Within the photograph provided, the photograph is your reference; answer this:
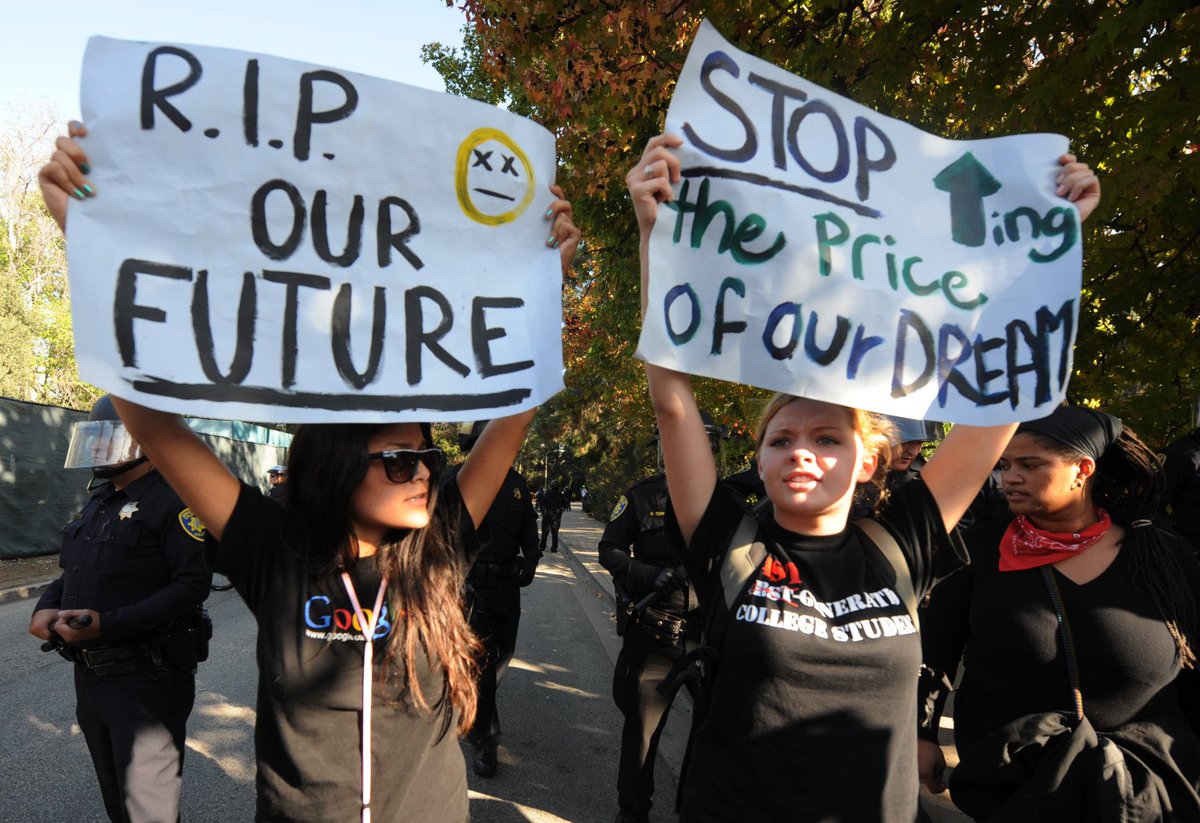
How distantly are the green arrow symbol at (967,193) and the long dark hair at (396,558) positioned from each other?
4.90ft

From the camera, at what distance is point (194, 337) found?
1.68 meters

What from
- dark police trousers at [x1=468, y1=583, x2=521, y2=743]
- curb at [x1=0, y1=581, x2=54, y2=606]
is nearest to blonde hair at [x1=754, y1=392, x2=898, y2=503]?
dark police trousers at [x1=468, y1=583, x2=521, y2=743]

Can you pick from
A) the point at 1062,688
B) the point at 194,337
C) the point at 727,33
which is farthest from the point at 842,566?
the point at 727,33

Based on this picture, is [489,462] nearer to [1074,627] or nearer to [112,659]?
[1074,627]

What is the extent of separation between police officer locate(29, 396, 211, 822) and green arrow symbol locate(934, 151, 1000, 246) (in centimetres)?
291

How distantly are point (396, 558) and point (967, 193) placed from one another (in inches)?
69.9

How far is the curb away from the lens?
32.8 ft

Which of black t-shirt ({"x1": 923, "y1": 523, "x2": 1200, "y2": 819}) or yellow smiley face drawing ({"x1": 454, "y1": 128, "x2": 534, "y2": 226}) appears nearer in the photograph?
yellow smiley face drawing ({"x1": 454, "y1": 128, "x2": 534, "y2": 226})

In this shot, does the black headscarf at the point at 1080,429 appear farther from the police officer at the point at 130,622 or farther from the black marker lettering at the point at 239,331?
the police officer at the point at 130,622

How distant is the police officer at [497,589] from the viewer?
4621mm

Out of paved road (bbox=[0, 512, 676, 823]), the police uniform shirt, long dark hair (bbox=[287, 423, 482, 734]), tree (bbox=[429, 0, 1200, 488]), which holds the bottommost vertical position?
paved road (bbox=[0, 512, 676, 823])

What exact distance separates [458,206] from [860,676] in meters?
1.45

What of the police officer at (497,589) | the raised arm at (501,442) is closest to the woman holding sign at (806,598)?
the raised arm at (501,442)

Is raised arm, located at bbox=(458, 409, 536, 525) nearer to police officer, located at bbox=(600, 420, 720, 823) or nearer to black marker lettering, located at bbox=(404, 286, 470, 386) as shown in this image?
black marker lettering, located at bbox=(404, 286, 470, 386)
